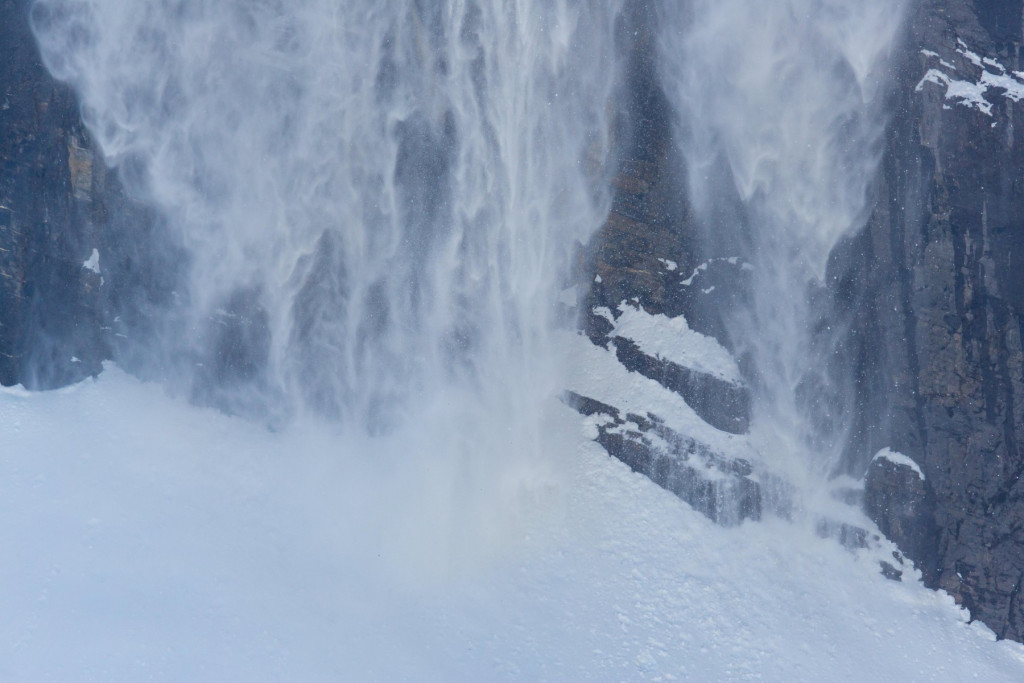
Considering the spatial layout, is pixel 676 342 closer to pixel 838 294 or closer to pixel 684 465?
pixel 684 465

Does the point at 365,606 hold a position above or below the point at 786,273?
below

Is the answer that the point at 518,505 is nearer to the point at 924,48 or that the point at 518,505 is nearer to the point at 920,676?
the point at 920,676

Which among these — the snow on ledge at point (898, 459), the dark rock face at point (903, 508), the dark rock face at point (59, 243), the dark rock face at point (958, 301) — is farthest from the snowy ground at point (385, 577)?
the snow on ledge at point (898, 459)

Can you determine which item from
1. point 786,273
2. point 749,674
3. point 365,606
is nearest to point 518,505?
point 365,606

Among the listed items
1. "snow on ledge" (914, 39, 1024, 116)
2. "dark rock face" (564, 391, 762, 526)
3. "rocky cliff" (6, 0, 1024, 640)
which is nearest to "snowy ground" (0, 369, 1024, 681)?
"dark rock face" (564, 391, 762, 526)

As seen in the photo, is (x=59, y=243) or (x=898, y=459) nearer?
(x=898, y=459)

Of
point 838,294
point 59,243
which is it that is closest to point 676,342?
point 838,294

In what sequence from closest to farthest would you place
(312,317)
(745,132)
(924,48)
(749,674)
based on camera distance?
(749,674), (924,48), (745,132), (312,317)

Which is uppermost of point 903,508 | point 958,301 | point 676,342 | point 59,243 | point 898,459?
point 958,301

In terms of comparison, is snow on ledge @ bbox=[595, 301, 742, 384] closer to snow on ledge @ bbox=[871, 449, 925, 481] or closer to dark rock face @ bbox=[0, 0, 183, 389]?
snow on ledge @ bbox=[871, 449, 925, 481]
